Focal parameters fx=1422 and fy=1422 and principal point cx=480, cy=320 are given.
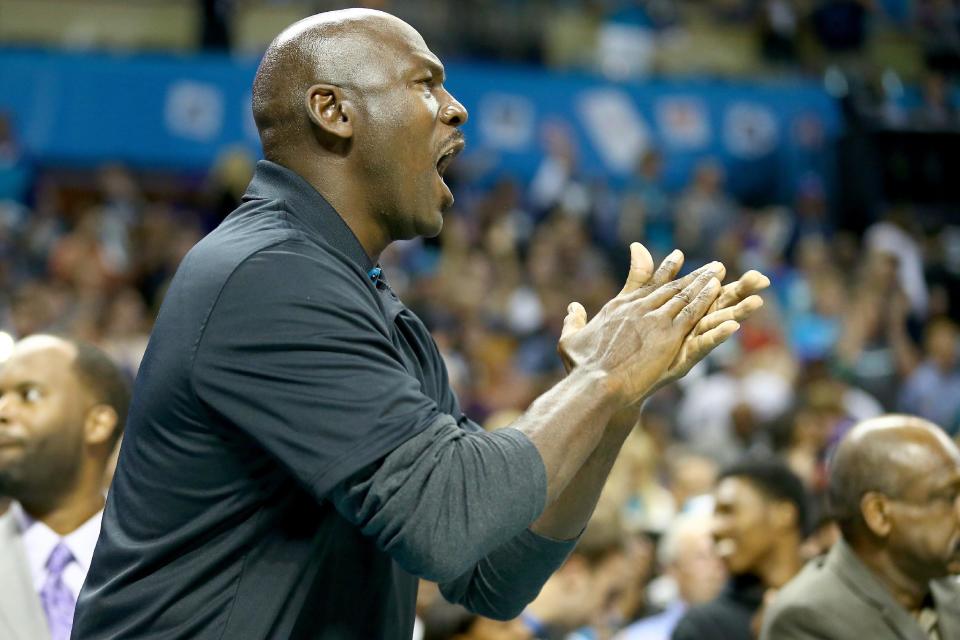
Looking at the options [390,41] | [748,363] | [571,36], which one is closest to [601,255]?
[748,363]

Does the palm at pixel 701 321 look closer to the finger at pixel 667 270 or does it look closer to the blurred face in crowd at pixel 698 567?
the finger at pixel 667 270

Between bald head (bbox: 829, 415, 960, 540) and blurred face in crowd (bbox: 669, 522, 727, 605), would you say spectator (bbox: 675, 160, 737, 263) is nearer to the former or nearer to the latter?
blurred face in crowd (bbox: 669, 522, 727, 605)

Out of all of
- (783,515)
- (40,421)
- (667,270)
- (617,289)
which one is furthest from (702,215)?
(667,270)

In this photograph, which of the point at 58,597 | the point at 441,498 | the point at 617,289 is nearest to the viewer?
the point at 441,498

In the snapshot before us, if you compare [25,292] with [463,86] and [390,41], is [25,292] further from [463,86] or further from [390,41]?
[390,41]

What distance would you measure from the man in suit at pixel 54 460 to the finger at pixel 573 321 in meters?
1.49

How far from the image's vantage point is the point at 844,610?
334cm

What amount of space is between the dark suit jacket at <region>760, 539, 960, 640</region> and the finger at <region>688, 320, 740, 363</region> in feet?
4.43

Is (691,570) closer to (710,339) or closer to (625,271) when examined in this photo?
(710,339)

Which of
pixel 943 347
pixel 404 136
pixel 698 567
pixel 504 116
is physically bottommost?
pixel 943 347

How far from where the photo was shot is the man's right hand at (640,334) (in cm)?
217

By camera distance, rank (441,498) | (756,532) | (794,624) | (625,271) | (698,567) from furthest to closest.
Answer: (625,271) → (698,567) → (756,532) → (794,624) → (441,498)

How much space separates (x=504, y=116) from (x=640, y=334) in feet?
34.1

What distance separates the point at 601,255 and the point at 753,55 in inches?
192
